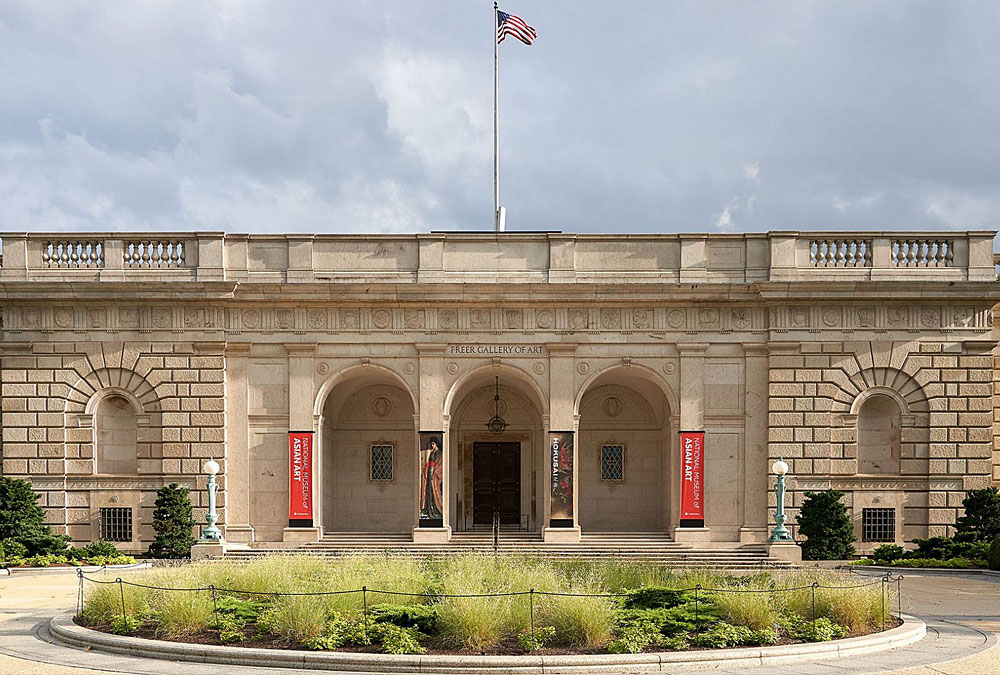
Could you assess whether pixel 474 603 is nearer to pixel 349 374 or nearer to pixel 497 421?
pixel 349 374

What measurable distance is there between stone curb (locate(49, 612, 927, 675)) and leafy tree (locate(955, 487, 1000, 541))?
13.8m

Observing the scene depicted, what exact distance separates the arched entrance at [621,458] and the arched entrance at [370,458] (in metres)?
5.47

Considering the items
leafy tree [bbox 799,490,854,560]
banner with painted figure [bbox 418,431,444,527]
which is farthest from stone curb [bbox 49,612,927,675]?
banner with painted figure [bbox 418,431,444,527]

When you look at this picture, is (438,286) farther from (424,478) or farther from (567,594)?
(567,594)

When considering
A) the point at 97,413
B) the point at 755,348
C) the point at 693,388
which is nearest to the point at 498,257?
the point at 693,388

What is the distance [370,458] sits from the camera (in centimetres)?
3212

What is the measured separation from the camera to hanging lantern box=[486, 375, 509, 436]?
3080 centimetres

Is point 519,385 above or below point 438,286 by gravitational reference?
below

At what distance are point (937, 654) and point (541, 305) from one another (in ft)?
54.6

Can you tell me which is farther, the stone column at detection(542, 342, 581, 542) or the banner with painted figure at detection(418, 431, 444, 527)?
the stone column at detection(542, 342, 581, 542)

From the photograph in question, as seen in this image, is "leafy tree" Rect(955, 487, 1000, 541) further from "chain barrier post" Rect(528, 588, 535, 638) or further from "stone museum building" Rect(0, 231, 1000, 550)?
"chain barrier post" Rect(528, 588, 535, 638)

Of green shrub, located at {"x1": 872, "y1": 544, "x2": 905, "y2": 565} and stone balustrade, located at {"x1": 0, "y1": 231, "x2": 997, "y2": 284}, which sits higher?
stone balustrade, located at {"x1": 0, "y1": 231, "x2": 997, "y2": 284}

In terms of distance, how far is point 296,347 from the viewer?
29.4 meters

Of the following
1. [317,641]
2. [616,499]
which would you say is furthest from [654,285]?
[317,641]
